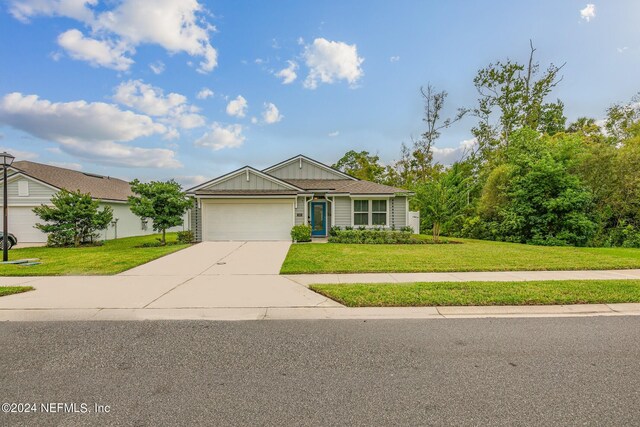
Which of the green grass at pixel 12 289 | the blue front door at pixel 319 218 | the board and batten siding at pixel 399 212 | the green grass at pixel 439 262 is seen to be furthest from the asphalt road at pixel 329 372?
the blue front door at pixel 319 218

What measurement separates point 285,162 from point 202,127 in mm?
5768

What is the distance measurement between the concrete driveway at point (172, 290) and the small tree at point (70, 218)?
876cm

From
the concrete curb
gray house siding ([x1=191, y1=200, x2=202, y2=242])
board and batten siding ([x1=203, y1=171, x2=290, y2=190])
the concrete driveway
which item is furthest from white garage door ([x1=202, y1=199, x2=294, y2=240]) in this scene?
the concrete curb

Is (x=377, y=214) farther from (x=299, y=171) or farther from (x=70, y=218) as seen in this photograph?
(x=70, y=218)

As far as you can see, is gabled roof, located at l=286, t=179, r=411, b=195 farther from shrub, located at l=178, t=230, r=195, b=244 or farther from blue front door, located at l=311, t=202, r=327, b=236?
shrub, located at l=178, t=230, r=195, b=244

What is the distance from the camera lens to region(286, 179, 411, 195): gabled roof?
17.5m

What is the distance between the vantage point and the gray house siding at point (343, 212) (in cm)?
1764

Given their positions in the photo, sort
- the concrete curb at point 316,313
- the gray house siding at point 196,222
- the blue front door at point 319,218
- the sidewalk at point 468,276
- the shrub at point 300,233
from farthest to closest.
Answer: the blue front door at point 319,218
the gray house siding at point 196,222
the shrub at point 300,233
the sidewalk at point 468,276
the concrete curb at point 316,313

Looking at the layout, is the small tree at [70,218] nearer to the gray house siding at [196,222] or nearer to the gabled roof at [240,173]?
the gray house siding at [196,222]

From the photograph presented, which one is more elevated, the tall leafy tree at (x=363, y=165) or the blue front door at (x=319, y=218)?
the tall leafy tree at (x=363, y=165)

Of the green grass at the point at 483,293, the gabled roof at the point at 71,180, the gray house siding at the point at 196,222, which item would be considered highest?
the gabled roof at the point at 71,180

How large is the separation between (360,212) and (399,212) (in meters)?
2.31

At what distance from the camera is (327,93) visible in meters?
20.3

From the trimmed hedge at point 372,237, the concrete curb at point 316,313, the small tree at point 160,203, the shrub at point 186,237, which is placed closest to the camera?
the concrete curb at point 316,313
